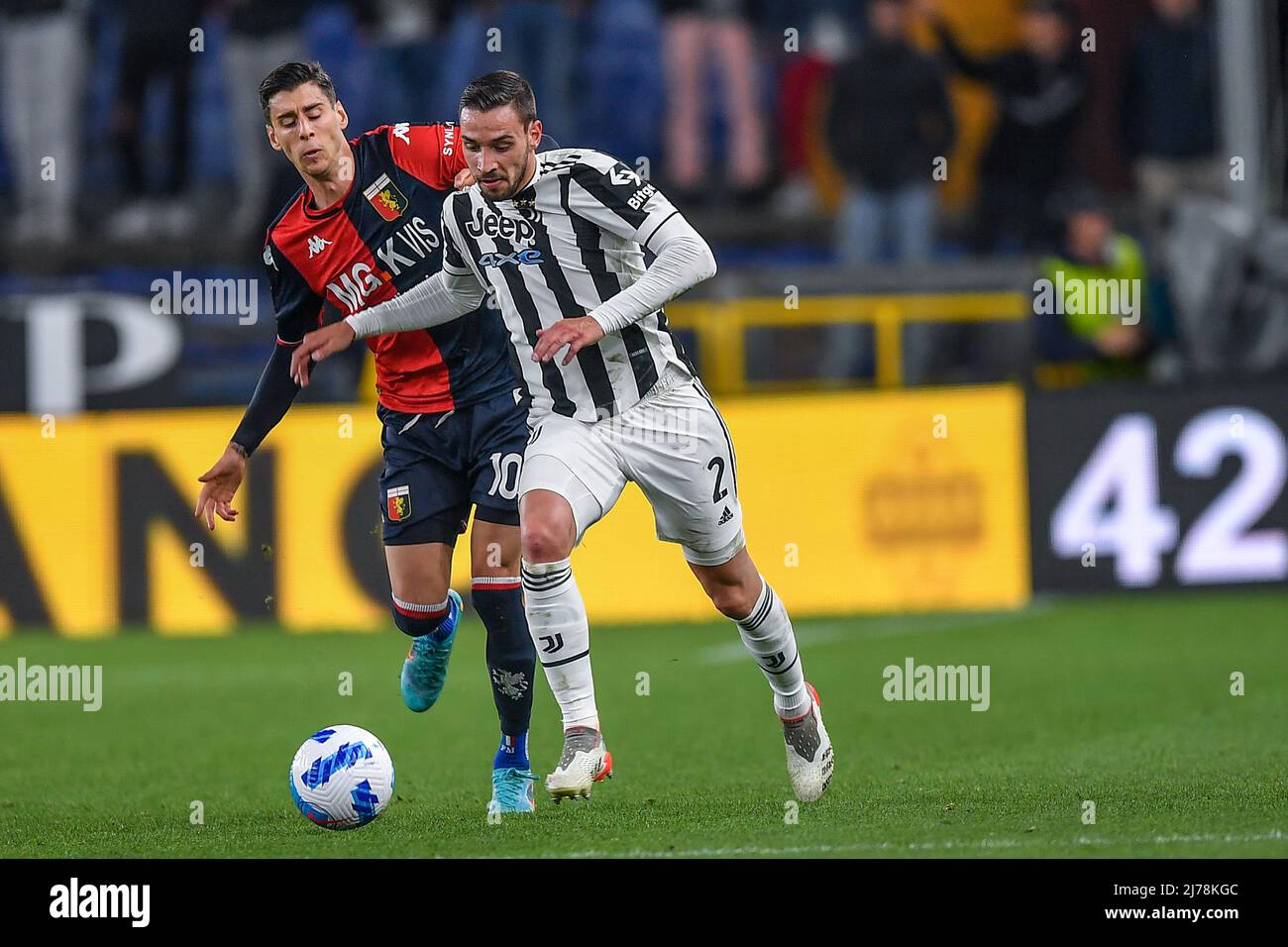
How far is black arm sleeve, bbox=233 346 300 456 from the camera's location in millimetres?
7391

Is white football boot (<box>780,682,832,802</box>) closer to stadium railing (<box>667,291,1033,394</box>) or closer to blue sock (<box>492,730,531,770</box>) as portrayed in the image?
blue sock (<box>492,730,531,770</box>)

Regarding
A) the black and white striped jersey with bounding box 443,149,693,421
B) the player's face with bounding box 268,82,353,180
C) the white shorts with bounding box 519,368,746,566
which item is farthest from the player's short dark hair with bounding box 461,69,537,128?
the white shorts with bounding box 519,368,746,566

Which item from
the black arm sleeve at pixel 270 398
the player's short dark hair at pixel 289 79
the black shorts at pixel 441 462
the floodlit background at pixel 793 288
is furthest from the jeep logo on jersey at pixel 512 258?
the floodlit background at pixel 793 288

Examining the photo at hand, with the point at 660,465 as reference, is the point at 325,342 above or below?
above

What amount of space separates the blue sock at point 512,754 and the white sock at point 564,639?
A: 344mm

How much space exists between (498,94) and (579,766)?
2024 millimetres

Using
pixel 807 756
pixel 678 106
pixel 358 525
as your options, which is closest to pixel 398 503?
pixel 807 756

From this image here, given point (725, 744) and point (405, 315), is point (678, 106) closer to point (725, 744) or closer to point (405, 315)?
point (725, 744)

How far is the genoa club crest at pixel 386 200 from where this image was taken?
734cm

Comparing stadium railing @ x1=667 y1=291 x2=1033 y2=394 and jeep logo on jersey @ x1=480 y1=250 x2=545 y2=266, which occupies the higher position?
stadium railing @ x1=667 y1=291 x2=1033 y2=394

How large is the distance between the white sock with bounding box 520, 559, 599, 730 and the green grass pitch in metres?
0.34

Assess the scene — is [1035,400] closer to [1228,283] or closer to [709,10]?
[1228,283]

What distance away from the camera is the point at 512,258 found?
21.9ft

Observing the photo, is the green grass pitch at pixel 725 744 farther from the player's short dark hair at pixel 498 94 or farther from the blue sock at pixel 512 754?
the player's short dark hair at pixel 498 94
